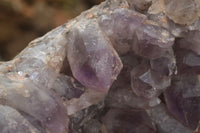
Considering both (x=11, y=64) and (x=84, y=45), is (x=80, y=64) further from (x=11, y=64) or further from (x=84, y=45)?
(x=11, y=64)

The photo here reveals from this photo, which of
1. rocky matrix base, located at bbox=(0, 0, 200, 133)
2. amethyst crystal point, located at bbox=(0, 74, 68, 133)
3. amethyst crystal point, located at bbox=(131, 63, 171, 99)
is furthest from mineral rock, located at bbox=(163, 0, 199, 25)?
amethyst crystal point, located at bbox=(0, 74, 68, 133)

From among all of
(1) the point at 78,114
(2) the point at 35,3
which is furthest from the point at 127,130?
(2) the point at 35,3

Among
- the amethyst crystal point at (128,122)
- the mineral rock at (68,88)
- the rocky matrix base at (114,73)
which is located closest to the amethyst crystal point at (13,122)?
the rocky matrix base at (114,73)

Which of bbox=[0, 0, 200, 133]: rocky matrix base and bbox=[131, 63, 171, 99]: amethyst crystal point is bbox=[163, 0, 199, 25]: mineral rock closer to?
bbox=[0, 0, 200, 133]: rocky matrix base

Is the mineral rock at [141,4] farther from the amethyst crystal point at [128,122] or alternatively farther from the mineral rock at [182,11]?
the amethyst crystal point at [128,122]

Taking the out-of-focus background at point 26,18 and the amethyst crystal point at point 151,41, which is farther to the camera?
the out-of-focus background at point 26,18

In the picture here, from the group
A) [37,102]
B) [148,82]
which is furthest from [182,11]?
[37,102]
